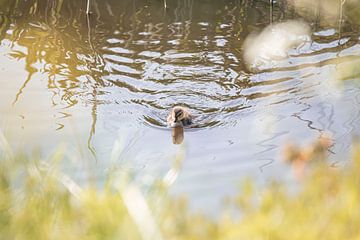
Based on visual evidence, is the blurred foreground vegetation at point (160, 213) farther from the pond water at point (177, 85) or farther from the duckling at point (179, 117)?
the duckling at point (179, 117)

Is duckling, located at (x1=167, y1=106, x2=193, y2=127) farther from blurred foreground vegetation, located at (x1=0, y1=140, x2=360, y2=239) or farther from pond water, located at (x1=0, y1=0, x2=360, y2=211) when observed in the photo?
blurred foreground vegetation, located at (x1=0, y1=140, x2=360, y2=239)

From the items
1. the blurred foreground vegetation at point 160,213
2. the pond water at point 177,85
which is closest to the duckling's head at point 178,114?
the pond water at point 177,85

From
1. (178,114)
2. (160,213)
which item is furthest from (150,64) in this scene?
(160,213)

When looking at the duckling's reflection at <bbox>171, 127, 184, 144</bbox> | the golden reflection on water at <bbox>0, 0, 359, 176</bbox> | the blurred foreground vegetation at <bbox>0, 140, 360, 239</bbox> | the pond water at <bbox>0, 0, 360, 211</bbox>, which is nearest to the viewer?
the blurred foreground vegetation at <bbox>0, 140, 360, 239</bbox>

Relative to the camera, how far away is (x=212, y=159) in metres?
5.15

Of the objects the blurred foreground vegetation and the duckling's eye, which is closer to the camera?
the blurred foreground vegetation

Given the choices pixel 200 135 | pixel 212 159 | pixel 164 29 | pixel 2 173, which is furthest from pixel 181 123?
pixel 2 173

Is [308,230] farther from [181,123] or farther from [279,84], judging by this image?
[279,84]

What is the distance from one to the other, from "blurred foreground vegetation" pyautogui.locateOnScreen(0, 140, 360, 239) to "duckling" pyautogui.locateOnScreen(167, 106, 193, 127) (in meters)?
3.76

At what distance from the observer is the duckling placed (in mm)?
5750

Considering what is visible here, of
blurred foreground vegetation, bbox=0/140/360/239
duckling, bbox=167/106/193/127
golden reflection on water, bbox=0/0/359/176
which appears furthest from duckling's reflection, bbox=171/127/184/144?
blurred foreground vegetation, bbox=0/140/360/239

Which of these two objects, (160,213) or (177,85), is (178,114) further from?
(160,213)

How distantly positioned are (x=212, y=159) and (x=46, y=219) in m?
3.40

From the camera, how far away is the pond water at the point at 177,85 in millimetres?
5156
